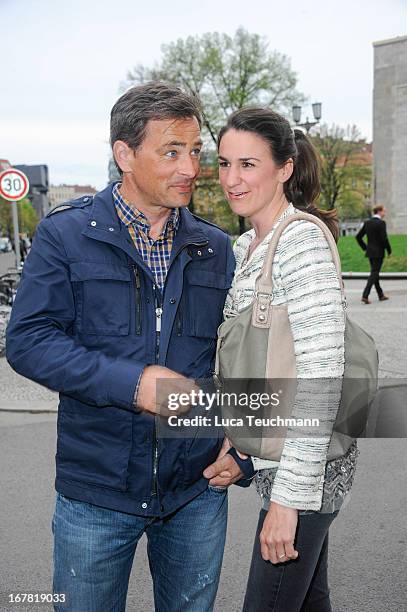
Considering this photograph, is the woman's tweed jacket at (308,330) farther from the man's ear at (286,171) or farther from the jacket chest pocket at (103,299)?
the jacket chest pocket at (103,299)

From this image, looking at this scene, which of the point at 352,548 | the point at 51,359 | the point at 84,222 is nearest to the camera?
the point at 51,359

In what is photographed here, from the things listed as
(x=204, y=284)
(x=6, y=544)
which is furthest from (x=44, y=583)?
(x=204, y=284)

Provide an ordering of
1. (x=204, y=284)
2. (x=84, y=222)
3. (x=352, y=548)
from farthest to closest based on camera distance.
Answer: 1. (x=352, y=548)
2. (x=204, y=284)
3. (x=84, y=222)

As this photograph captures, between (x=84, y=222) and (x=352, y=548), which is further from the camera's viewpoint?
(x=352, y=548)

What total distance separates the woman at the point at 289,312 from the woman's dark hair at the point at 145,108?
16 cm

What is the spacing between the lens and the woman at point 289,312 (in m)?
1.71

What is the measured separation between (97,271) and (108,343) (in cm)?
21

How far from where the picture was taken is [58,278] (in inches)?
71.4

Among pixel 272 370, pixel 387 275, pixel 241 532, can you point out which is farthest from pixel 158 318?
→ pixel 387 275

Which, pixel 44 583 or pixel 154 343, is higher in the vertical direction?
pixel 154 343

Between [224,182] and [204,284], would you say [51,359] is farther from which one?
[224,182]

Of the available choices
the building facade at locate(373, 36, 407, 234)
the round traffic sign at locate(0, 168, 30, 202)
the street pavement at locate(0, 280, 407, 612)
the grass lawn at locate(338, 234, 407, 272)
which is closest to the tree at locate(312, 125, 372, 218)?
the building facade at locate(373, 36, 407, 234)

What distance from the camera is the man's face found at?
1.93 m

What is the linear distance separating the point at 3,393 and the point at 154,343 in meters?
5.55
